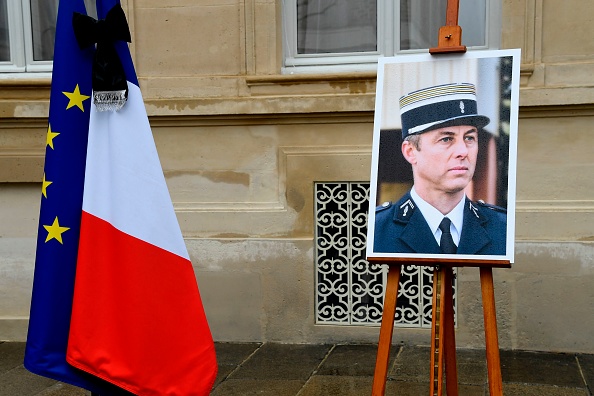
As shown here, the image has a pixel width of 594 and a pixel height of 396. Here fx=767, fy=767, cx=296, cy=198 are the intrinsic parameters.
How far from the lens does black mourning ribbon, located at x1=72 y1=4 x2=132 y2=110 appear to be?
364 cm

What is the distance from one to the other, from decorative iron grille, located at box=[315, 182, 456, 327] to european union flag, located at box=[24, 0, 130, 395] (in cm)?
255

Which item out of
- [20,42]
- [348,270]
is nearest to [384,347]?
[348,270]

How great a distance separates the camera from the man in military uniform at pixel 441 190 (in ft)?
12.5

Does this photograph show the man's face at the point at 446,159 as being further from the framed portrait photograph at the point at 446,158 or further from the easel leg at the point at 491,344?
the easel leg at the point at 491,344

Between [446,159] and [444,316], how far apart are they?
31.1 inches

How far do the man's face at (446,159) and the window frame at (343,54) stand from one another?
209 centimetres

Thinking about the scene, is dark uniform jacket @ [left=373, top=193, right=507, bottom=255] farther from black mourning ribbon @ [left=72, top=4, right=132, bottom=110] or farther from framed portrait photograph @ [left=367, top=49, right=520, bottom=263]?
black mourning ribbon @ [left=72, top=4, right=132, bottom=110]

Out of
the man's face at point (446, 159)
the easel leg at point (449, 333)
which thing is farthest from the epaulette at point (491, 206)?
the easel leg at point (449, 333)

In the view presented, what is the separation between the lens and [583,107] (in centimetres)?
A: 542

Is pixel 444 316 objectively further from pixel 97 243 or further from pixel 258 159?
pixel 258 159

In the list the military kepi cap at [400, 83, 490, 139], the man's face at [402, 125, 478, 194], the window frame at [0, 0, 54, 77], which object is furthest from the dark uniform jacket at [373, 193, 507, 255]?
the window frame at [0, 0, 54, 77]

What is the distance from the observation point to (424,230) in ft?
12.7

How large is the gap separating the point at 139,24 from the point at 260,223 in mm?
1830

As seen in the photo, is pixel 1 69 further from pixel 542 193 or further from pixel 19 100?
pixel 542 193
